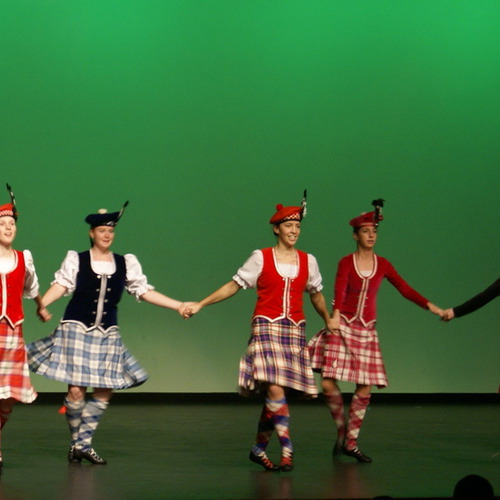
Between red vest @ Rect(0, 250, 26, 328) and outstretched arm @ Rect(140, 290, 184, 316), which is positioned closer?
red vest @ Rect(0, 250, 26, 328)

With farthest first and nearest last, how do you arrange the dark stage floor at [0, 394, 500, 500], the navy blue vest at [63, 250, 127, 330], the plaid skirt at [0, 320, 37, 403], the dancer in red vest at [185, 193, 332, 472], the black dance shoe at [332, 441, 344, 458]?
1. the black dance shoe at [332, 441, 344, 458]
2. the navy blue vest at [63, 250, 127, 330]
3. the dancer in red vest at [185, 193, 332, 472]
4. the plaid skirt at [0, 320, 37, 403]
5. the dark stage floor at [0, 394, 500, 500]

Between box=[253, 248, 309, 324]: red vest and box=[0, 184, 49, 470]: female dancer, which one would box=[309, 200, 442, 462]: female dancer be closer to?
box=[253, 248, 309, 324]: red vest

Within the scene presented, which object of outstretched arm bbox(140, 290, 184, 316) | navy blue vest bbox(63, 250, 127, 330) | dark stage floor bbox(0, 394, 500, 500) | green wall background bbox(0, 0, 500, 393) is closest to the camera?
dark stage floor bbox(0, 394, 500, 500)

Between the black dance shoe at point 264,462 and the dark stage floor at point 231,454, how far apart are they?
0.04 meters

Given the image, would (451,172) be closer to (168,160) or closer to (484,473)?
(168,160)

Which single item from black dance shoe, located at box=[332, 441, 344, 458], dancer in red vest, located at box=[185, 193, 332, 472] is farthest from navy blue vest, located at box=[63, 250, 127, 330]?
black dance shoe, located at box=[332, 441, 344, 458]

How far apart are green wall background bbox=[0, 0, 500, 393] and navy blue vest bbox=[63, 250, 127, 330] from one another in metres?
2.79

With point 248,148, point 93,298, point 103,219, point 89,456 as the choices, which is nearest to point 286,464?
point 89,456

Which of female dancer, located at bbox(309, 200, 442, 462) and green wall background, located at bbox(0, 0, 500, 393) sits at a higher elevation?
green wall background, located at bbox(0, 0, 500, 393)

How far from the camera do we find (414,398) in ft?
25.8

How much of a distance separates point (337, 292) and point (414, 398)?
2.97 metres

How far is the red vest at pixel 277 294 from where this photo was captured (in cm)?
477

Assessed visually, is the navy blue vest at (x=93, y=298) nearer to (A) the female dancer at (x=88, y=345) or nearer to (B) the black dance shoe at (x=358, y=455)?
(A) the female dancer at (x=88, y=345)

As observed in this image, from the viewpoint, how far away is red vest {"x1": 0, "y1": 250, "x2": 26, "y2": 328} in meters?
4.53
